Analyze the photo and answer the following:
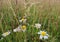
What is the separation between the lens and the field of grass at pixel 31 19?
5.35 feet

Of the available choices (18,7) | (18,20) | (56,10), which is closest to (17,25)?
(18,20)

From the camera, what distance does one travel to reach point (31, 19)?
6.12ft

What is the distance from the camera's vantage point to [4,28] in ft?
5.89

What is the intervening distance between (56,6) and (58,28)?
0.40 metres

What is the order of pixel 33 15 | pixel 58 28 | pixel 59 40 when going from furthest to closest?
pixel 33 15, pixel 58 28, pixel 59 40

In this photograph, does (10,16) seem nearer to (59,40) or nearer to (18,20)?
(18,20)

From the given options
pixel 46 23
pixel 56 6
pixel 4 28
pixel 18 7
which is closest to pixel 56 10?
pixel 56 6

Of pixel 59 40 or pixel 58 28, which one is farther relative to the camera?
pixel 58 28

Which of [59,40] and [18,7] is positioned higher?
[18,7]

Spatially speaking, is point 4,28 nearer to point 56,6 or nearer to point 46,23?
point 46,23

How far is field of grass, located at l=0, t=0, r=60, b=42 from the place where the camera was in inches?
64.2

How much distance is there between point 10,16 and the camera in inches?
76.1

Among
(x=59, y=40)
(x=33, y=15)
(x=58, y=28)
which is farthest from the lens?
(x=33, y=15)

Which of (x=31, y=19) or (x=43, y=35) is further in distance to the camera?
(x=31, y=19)
